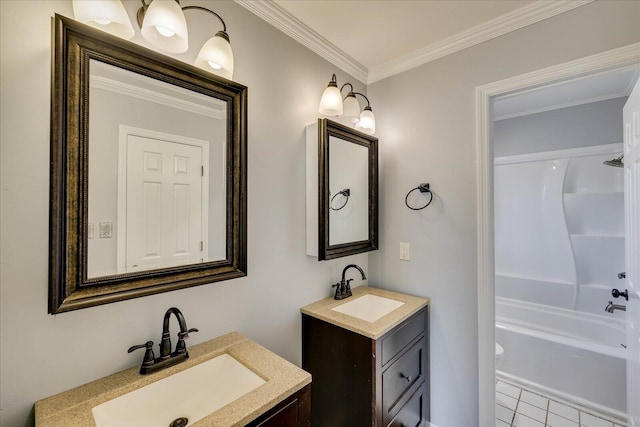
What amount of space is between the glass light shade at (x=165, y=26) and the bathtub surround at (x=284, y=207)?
0.52ft

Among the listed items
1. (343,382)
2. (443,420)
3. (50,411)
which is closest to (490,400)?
(443,420)

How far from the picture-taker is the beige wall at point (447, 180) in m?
1.52

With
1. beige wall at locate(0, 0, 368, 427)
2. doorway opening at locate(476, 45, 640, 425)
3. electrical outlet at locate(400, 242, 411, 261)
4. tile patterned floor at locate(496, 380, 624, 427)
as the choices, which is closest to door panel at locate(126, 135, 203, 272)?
beige wall at locate(0, 0, 368, 427)

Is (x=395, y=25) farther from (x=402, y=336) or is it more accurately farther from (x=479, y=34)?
(x=402, y=336)

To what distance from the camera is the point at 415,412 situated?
164cm

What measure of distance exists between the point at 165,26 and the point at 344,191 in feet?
3.90

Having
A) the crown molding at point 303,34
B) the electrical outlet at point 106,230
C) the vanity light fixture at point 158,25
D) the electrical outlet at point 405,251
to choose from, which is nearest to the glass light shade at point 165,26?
the vanity light fixture at point 158,25

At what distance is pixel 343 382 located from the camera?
4.57ft

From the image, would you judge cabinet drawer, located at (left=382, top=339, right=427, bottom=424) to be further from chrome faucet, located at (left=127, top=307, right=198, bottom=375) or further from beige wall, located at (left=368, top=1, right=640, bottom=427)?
chrome faucet, located at (left=127, top=307, right=198, bottom=375)

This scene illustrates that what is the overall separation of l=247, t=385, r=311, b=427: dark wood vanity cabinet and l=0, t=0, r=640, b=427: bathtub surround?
49cm

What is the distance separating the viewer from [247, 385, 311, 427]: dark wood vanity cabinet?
0.83 meters

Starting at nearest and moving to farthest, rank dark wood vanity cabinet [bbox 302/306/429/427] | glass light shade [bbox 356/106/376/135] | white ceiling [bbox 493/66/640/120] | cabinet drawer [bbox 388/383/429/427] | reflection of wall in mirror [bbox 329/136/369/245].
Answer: dark wood vanity cabinet [bbox 302/306/429/427]
cabinet drawer [bbox 388/383/429/427]
reflection of wall in mirror [bbox 329/136/369/245]
glass light shade [bbox 356/106/376/135]
white ceiling [bbox 493/66/640/120]

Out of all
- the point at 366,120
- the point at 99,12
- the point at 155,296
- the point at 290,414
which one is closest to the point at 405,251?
the point at 366,120

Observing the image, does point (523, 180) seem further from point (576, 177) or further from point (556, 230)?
point (556, 230)
